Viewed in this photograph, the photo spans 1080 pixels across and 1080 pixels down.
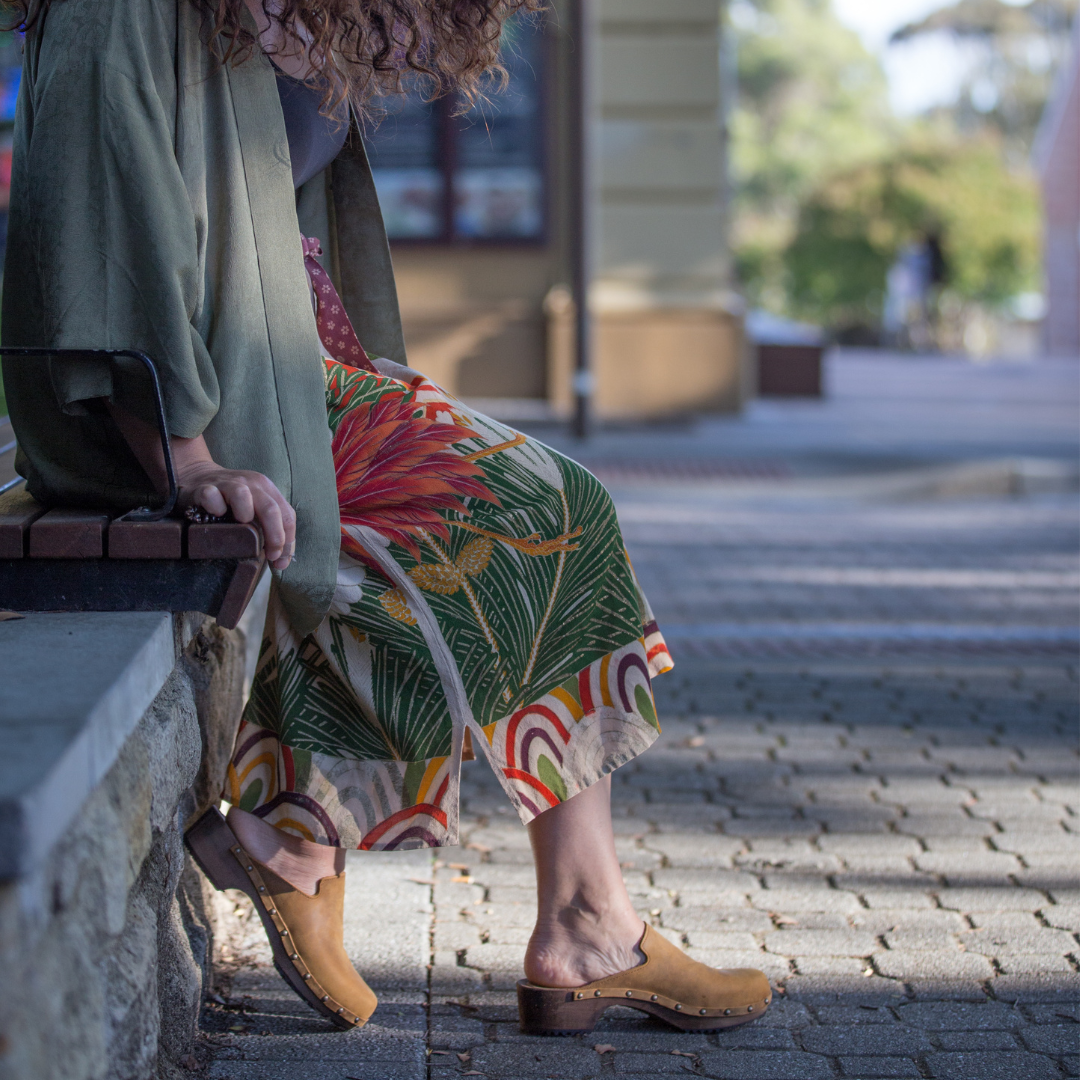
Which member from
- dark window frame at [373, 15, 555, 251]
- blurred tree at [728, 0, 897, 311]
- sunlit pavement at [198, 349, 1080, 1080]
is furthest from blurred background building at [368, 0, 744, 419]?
blurred tree at [728, 0, 897, 311]

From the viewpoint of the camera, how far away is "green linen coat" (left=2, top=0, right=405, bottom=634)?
6.11 feet

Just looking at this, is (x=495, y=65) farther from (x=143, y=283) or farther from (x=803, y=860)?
(x=803, y=860)

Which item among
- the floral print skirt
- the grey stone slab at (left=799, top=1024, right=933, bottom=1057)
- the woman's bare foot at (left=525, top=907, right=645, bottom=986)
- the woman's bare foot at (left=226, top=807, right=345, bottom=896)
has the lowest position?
the grey stone slab at (left=799, top=1024, right=933, bottom=1057)

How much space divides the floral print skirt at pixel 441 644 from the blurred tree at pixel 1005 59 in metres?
73.7

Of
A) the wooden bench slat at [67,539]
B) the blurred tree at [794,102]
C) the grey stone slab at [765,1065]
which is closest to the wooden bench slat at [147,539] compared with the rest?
the wooden bench slat at [67,539]

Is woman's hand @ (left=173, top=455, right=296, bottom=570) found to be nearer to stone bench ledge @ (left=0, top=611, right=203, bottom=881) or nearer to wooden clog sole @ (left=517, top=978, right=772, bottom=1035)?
stone bench ledge @ (left=0, top=611, right=203, bottom=881)

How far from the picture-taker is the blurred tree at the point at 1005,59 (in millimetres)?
70438

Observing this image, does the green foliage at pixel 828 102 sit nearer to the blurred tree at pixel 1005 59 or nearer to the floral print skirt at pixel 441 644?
the blurred tree at pixel 1005 59

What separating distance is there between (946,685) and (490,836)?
1943mm

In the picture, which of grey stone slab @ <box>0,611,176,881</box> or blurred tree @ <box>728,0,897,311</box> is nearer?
grey stone slab @ <box>0,611,176,881</box>

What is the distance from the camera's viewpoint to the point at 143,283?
1.88m

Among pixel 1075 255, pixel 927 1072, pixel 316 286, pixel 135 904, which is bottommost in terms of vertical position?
pixel 1075 255

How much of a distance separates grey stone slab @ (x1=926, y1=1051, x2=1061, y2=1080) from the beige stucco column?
1023 centimetres

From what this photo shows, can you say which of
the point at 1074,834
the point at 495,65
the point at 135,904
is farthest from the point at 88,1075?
the point at 1074,834
